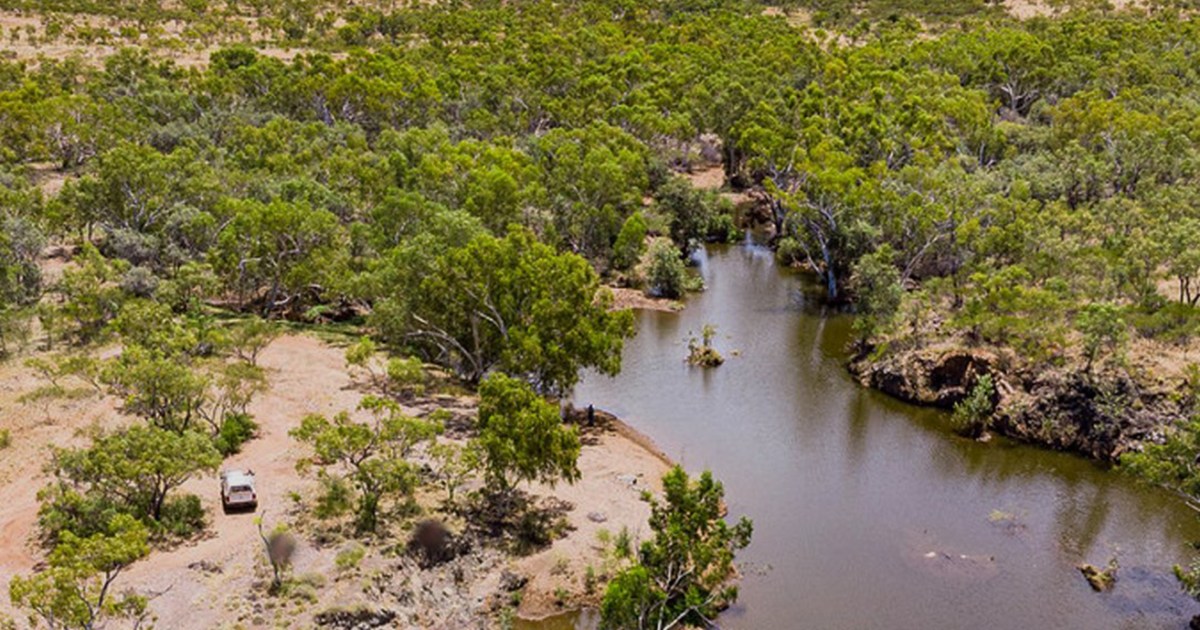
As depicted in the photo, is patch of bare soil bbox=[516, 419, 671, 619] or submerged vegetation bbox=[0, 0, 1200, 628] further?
submerged vegetation bbox=[0, 0, 1200, 628]

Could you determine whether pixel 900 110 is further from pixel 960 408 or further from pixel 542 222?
pixel 960 408

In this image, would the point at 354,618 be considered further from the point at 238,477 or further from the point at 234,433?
the point at 234,433

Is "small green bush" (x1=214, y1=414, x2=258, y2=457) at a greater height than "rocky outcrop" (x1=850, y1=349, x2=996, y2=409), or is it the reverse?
"rocky outcrop" (x1=850, y1=349, x2=996, y2=409)

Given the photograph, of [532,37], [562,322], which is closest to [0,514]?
[562,322]

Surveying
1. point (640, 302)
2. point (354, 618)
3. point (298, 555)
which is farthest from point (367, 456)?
point (640, 302)

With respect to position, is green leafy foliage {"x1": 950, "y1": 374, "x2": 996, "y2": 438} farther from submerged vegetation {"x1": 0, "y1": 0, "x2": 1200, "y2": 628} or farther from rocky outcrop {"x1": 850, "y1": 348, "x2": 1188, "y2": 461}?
rocky outcrop {"x1": 850, "y1": 348, "x2": 1188, "y2": 461}

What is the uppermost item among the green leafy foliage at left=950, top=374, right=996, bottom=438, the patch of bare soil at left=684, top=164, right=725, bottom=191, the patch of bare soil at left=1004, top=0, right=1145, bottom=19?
the patch of bare soil at left=1004, top=0, right=1145, bottom=19

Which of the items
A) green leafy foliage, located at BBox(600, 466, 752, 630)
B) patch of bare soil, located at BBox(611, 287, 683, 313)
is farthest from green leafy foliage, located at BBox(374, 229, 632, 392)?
patch of bare soil, located at BBox(611, 287, 683, 313)
